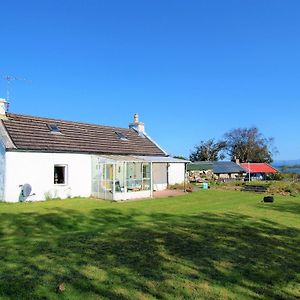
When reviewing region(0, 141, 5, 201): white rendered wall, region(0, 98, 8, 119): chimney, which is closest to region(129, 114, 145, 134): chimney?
region(0, 98, 8, 119): chimney

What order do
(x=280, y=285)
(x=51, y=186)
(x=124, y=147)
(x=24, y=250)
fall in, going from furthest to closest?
1. (x=124, y=147)
2. (x=51, y=186)
3. (x=24, y=250)
4. (x=280, y=285)

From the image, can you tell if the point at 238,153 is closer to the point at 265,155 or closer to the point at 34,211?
the point at 265,155

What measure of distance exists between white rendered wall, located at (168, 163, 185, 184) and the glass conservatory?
6846 millimetres

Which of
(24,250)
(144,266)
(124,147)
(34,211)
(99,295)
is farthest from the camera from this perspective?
(124,147)

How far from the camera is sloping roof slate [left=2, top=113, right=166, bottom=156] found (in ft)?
Answer: 76.4

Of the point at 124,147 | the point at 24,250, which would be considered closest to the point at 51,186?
the point at 124,147

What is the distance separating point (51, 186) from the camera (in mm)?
23375

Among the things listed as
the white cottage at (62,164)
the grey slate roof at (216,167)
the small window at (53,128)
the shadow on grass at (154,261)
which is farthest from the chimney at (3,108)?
the grey slate roof at (216,167)

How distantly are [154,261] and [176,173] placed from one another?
84.6 feet

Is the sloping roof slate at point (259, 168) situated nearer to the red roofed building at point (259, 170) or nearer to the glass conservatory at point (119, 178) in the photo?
the red roofed building at point (259, 170)

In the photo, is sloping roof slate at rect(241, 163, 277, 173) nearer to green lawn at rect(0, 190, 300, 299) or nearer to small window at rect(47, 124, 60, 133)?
small window at rect(47, 124, 60, 133)

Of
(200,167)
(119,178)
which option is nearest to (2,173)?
(119,178)

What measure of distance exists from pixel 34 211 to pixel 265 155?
89830mm

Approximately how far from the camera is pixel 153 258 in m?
8.44
